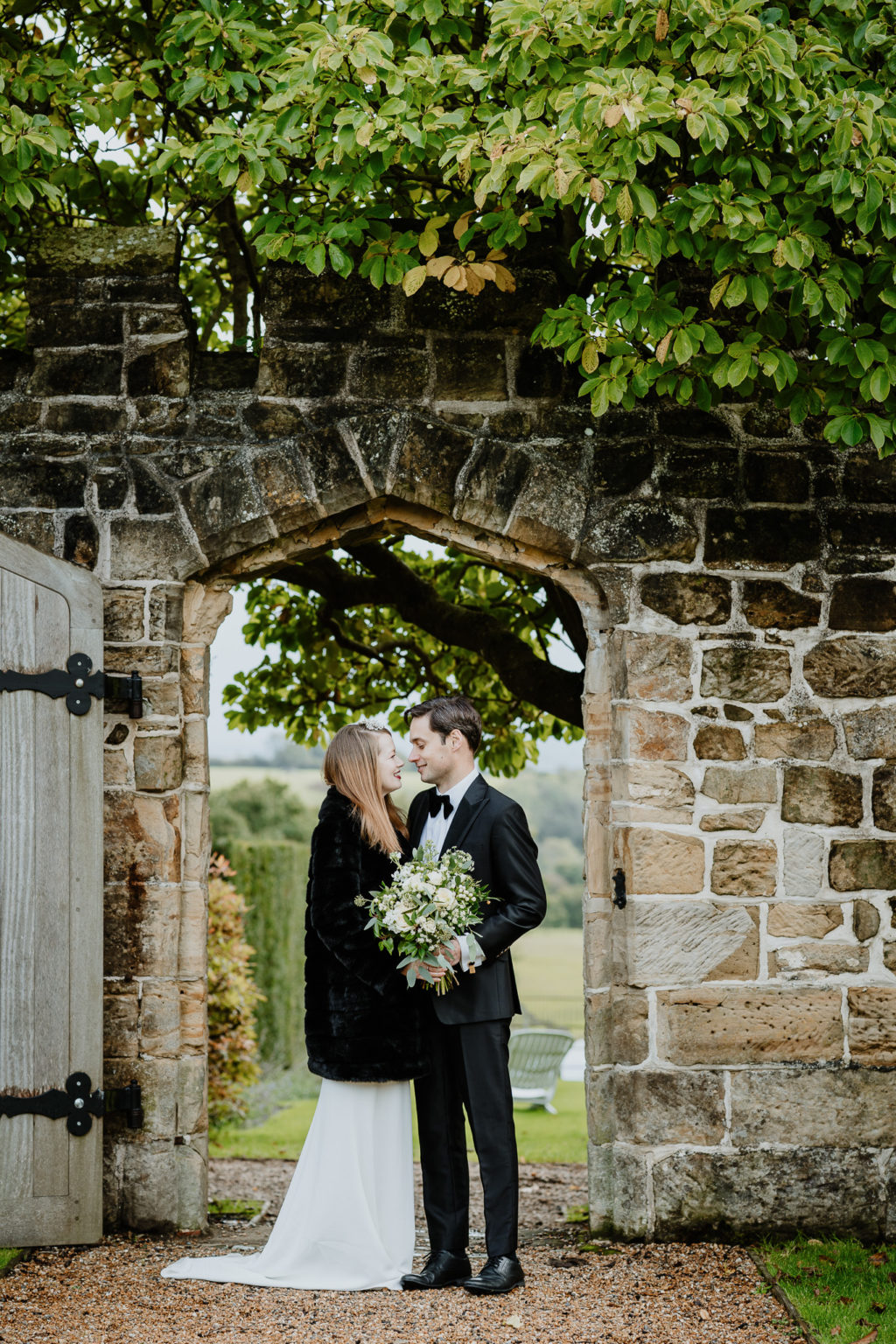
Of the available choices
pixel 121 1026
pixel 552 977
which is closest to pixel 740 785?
pixel 121 1026

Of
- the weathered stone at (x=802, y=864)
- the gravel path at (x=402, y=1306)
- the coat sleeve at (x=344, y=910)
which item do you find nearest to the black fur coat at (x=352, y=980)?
the coat sleeve at (x=344, y=910)

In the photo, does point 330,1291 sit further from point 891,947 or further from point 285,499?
point 285,499

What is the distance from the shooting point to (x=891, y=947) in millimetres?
4438

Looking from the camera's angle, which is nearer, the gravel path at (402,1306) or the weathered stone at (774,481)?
the gravel path at (402,1306)

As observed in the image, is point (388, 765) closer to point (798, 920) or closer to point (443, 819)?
point (443, 819)

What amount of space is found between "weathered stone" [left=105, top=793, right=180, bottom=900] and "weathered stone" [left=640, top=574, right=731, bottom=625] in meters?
1.95

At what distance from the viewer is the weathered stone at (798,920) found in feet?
14.5

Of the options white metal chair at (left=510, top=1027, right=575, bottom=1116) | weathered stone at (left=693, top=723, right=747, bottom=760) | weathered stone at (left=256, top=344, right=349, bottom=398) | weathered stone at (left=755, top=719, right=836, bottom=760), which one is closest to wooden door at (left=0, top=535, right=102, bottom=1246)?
weathered stone at (left=256, top=344, right=349, bottom=398)

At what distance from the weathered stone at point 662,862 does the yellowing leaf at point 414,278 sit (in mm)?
2069

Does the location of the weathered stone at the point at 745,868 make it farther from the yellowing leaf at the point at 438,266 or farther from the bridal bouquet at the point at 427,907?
the yellowing leaf at the point at 438,266

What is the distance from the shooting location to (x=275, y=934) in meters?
12.0

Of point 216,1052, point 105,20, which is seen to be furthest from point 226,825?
point 105,20

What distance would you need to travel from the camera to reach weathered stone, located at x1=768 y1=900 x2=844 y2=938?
441 cm

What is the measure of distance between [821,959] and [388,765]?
182cm
